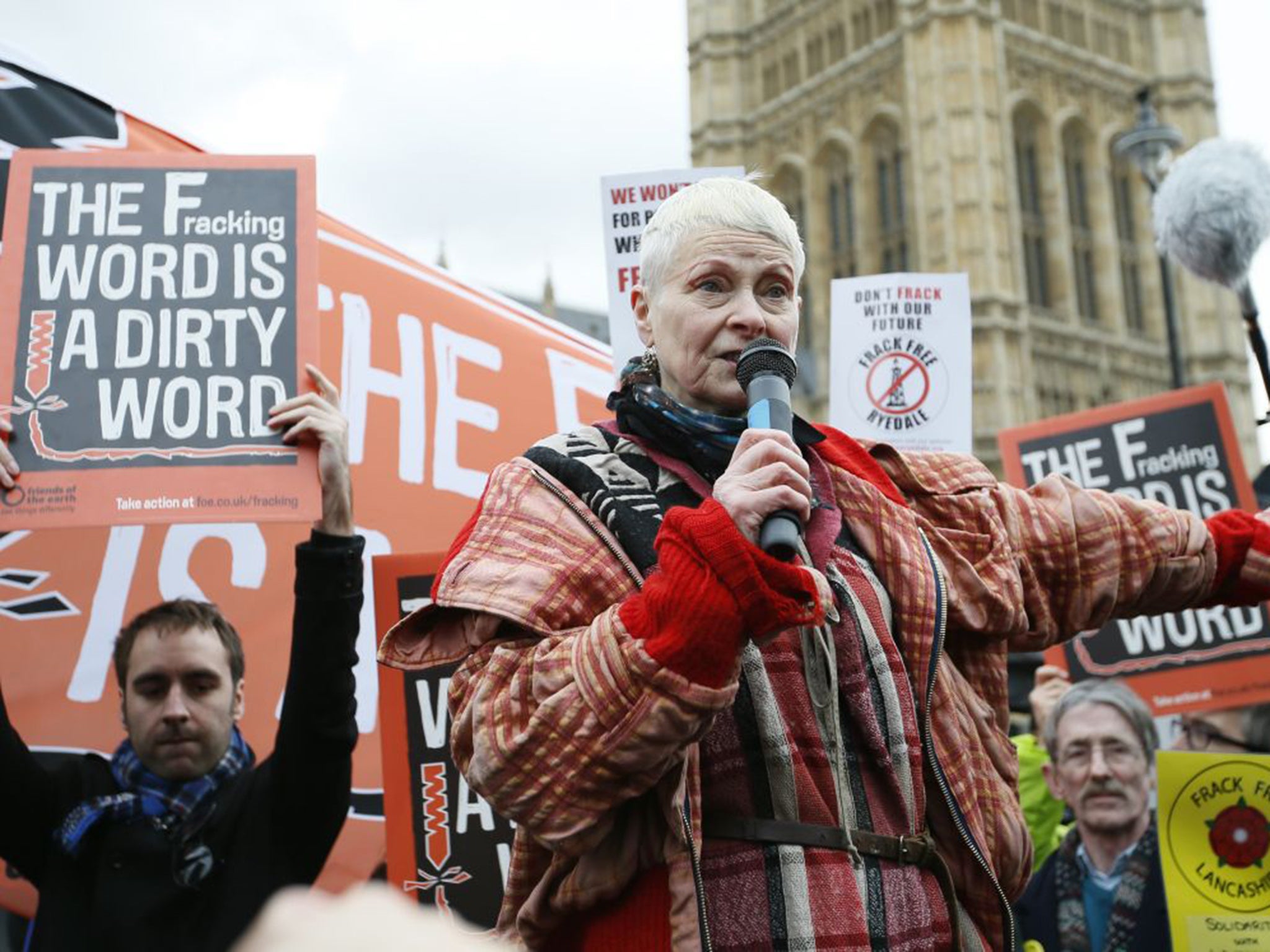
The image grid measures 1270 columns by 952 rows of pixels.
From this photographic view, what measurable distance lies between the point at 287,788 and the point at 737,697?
1.10 meters

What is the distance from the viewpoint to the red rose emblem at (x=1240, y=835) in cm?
245

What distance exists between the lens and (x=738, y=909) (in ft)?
4.88

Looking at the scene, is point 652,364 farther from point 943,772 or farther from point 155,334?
point 155,334

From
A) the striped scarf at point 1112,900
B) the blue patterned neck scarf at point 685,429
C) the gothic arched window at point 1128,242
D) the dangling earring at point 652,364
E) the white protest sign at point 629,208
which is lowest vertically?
the striped scarf at point 1112,900

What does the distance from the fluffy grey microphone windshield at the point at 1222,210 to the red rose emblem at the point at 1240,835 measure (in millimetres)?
946

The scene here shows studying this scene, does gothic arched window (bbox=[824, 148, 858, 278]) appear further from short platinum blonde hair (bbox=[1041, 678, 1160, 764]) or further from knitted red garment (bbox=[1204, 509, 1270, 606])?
knitted red garment (bbox=[1204, 509, 1270, 606])

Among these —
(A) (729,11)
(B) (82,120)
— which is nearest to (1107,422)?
(B) (82,120)

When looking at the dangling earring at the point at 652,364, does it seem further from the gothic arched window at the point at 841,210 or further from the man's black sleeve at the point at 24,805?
the gothic arched window at the point at 841,210

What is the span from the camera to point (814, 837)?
4.94 feet

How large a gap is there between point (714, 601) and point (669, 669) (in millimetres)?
75

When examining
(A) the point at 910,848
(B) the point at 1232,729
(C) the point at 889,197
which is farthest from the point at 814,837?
(C) the point at 889,197

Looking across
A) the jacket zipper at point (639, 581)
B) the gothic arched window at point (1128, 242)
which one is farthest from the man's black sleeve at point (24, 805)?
the gothic arched window at point (1128, 242)

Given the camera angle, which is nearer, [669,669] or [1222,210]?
[669,669]

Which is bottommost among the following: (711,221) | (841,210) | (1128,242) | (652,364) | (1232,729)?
(1232,729)
